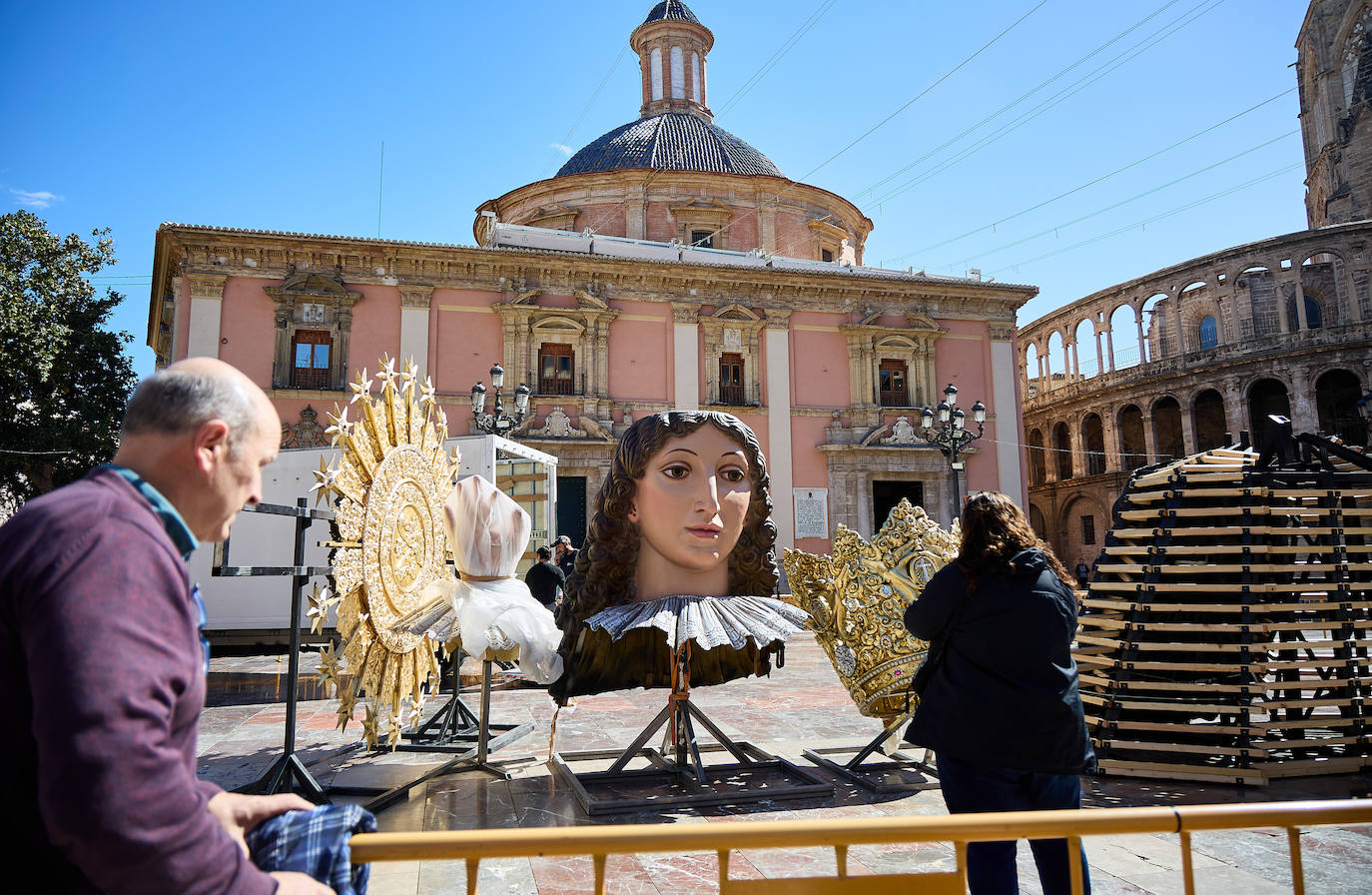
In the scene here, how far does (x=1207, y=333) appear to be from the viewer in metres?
29.6

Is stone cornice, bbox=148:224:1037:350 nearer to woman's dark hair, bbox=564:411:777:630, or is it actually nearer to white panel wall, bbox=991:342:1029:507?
white panel wall, bbox=991:342:1029:507

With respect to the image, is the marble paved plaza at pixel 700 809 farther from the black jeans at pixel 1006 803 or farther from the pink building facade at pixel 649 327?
the pink building facade at pixel 649 327

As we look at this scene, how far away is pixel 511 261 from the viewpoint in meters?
19.5

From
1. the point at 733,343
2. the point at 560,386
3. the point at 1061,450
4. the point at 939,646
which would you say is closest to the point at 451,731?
the point at 939,646

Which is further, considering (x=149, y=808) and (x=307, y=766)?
(x=307, y=766)

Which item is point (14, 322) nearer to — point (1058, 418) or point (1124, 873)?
point (1124, 873)

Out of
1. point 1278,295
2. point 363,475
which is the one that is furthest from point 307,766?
point 1278,295

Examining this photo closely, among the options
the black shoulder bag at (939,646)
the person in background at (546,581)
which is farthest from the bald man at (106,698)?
the person in background at (546,581)

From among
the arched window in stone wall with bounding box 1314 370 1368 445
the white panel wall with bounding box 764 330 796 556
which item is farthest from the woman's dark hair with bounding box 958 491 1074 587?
the arched window in stone wall with bounding box 1314 370 1368 445

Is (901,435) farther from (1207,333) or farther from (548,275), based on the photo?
(1207,333)

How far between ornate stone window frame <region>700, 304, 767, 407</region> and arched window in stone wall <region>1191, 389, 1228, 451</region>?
1666 centimetres

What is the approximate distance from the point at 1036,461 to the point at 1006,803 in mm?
33037

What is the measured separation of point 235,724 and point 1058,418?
3093cm

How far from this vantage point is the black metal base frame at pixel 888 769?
4.42 meters
